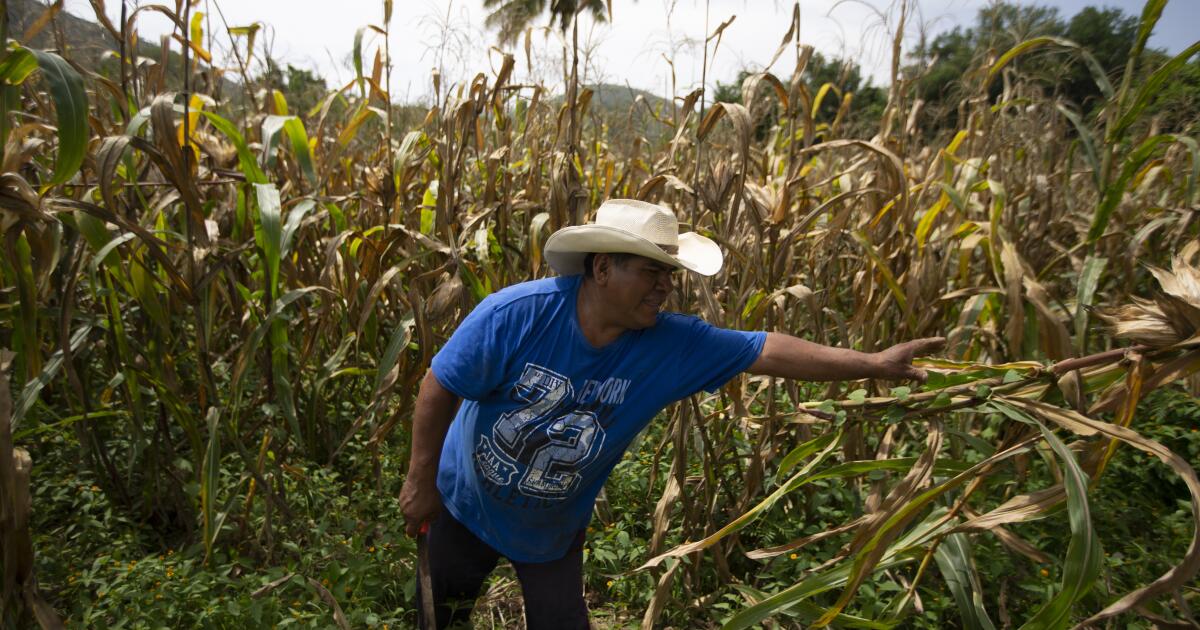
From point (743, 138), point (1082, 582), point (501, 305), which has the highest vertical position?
point (743, 138)

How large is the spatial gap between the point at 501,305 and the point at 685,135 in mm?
1496

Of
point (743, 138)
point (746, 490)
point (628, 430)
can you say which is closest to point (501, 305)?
point (628, 430)

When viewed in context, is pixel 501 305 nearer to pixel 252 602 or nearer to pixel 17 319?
pixel 252 602

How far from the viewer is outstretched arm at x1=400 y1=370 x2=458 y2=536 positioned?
170 cm

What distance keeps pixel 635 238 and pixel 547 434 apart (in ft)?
1.66

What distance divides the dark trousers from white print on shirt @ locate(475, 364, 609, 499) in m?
0.24

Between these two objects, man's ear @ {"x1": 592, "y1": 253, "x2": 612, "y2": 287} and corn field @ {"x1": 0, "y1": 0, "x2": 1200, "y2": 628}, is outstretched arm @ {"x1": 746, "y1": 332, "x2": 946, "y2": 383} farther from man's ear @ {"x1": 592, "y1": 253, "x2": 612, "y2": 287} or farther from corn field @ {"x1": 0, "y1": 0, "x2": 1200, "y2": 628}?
man's ear @ {"x1": 592, "y1": 253, "x2": 612, "y2": 287}

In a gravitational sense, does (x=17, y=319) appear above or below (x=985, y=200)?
below

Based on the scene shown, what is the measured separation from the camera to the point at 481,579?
1.96 meters

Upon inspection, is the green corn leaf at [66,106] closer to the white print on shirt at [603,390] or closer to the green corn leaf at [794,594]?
the white print on shirt at [603,390]

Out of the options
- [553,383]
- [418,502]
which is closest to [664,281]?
[553,383]

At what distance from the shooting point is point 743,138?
1.93m

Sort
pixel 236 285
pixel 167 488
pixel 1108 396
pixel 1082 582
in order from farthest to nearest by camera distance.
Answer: pixel 167 488 < pixel 236 285 < pixel 1108 396 < pixel 1082 582

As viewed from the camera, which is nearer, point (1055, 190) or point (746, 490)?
point (746, 490)
